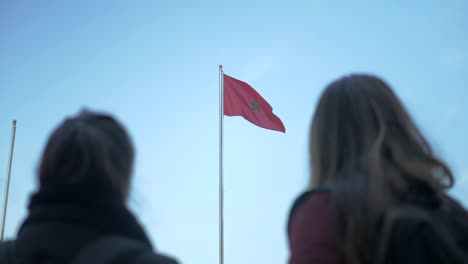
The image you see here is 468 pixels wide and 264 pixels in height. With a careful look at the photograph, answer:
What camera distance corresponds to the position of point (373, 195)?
6.03ft

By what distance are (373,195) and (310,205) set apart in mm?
252

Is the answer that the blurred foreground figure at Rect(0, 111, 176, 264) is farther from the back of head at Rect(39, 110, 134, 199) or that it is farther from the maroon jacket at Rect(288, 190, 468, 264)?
the maroon jacket at Rect(288, 190, 468, 264)

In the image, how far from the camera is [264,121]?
12102 mm

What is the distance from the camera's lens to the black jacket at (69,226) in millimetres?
1986

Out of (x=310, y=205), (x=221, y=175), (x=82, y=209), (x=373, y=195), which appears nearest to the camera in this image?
(x=373, y=195)

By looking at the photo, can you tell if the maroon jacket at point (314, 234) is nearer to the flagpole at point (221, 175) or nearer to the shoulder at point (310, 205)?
the shoulder at point (310, 205)

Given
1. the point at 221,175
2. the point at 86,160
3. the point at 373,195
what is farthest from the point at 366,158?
the point at 221,175

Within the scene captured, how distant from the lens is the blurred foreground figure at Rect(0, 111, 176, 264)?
197 cm

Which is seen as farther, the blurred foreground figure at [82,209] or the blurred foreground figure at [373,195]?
the blurred foreground figure at [82,209]

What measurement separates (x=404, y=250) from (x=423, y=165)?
43 centimetres

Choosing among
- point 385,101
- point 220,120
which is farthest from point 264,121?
point 385,101

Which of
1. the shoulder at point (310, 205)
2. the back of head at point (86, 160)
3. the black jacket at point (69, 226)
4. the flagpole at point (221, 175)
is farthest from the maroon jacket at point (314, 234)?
the flagpole at point (221, 175)

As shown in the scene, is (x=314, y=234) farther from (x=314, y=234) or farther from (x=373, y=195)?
(x=373, y=195)

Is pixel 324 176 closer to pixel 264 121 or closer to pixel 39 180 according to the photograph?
pixel 39 180
